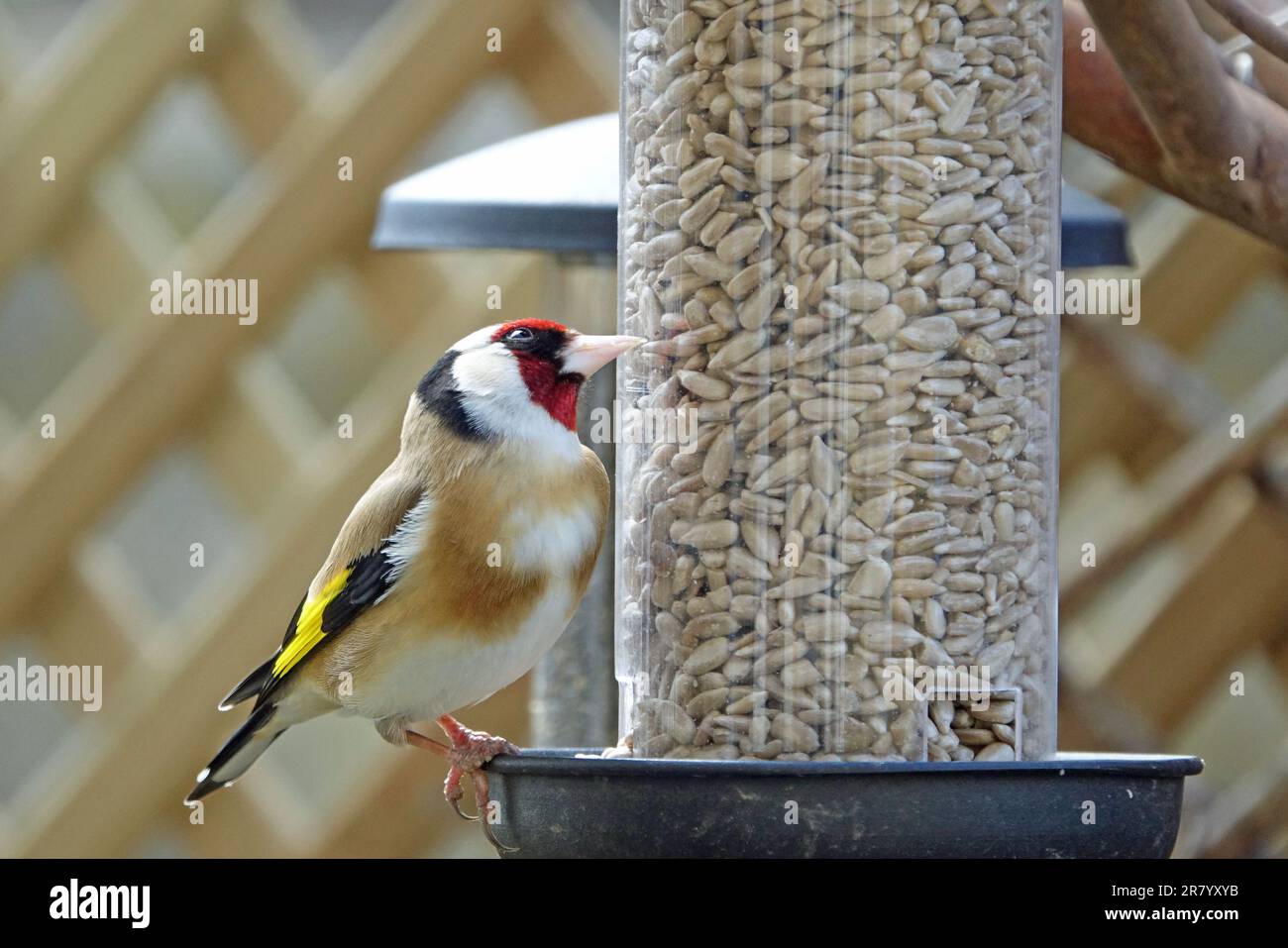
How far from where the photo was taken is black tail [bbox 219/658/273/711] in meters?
1.96

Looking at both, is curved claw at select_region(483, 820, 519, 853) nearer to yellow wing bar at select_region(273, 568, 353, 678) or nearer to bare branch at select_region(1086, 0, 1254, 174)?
yellow wing bar at select_region(273, 568, 353, 678)

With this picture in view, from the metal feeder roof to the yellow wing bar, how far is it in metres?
0.38

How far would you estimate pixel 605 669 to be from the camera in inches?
104

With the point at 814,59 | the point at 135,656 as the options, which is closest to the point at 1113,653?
the point at 135,656

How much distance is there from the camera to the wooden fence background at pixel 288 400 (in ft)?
9.78

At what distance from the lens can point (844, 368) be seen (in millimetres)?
1546

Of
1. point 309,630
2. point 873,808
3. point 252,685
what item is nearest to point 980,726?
point 873,808

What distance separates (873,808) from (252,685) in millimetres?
846

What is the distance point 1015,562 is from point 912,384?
170 mm

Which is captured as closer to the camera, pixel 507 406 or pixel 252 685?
pixel 507 406

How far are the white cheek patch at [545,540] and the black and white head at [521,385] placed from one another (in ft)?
0.27

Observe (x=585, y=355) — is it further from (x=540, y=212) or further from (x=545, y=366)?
(x=540, y=212)

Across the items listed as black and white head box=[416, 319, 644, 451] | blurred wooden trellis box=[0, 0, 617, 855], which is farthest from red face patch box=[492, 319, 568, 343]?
blurred wooden trellis box=[0, 0, 617, 855]

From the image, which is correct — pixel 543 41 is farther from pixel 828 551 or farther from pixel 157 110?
pixel 828 551
